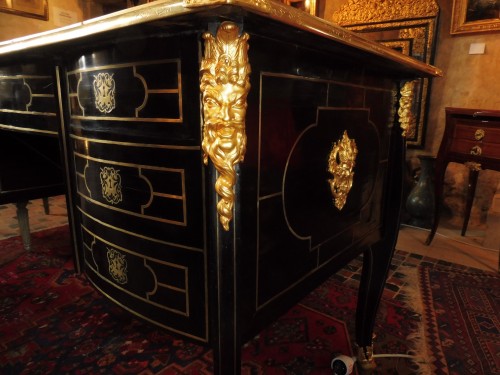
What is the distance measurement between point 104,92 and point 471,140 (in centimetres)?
229

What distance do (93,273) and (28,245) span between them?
1833 mm

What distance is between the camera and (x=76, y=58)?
26.2 inches

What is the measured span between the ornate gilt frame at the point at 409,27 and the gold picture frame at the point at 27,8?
3.05 metres

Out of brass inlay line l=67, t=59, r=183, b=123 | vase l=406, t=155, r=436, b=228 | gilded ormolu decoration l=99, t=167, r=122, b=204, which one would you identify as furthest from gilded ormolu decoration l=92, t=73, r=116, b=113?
vase l=406, t=155, r=436, b=228

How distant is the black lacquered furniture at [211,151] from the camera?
0.46 m

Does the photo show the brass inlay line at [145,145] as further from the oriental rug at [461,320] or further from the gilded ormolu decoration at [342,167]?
the oriental rug at [461,320]

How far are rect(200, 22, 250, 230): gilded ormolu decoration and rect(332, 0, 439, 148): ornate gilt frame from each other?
278cm

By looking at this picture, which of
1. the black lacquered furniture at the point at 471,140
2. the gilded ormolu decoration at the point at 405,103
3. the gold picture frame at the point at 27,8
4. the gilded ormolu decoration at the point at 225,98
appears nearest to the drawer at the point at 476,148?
the black lacquered furniture at the point at 471,140

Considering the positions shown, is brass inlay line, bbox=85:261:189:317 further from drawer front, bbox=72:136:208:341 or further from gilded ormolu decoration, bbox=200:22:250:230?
gilded ormolu decoration, bbox=200:22:250:230

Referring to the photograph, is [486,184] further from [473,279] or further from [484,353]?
[484,353]

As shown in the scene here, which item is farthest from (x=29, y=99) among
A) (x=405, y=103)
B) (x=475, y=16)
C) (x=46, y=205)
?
(x=475, y=16)

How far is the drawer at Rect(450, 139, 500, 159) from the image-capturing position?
208 centimetres

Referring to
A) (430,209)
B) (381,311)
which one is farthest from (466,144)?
(381,311)

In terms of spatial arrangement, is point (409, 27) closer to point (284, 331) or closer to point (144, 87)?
point (284, 331)
